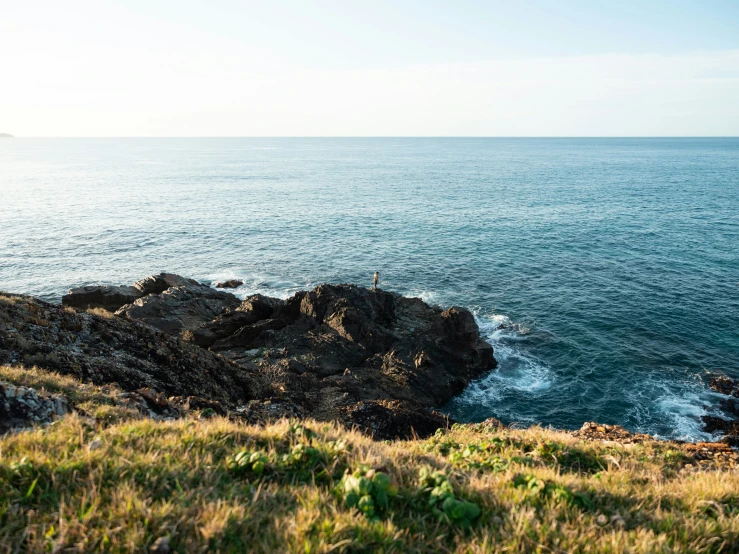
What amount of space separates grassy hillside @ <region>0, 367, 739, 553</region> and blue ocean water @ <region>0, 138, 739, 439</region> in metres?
22.4

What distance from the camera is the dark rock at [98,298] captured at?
124 ft

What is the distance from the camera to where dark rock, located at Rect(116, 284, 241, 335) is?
34.9 meters

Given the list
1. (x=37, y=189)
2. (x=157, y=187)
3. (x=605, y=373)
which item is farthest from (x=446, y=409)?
(x=37, y=189)

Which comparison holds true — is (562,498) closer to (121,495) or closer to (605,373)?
(121,495)

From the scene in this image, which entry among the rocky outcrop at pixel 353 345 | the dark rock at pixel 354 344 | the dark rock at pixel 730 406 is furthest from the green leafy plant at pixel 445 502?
the dark rock at pixel 730 406

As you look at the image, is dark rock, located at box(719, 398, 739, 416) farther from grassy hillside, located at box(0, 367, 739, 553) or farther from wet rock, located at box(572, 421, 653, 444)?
grassy hillside, located at box(0, 367, 739, 553)

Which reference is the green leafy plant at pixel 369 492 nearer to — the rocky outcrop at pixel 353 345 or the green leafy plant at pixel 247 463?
the green leafy plant at pixel 247 463

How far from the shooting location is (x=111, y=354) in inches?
665

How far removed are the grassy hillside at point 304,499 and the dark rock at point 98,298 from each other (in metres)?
34.1

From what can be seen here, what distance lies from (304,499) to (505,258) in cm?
5303

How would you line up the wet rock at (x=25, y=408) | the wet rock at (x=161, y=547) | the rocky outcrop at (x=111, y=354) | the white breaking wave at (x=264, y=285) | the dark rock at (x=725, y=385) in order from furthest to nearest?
1. the white breaking wave at (x=264, y=285)
2. the dark rock at (x=725, y=385)
3. the rocky outcrop at (x=111, y=354)
4. the wet rock at (x=25, y=408)
5. the wet rock at (x=161, y=547)

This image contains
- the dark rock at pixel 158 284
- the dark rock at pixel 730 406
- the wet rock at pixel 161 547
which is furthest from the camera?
the dark rock at pixel 158 284

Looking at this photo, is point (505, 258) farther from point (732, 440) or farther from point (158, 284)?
point (158, 284)

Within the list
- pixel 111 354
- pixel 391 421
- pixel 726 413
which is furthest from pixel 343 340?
pixel 726 413
